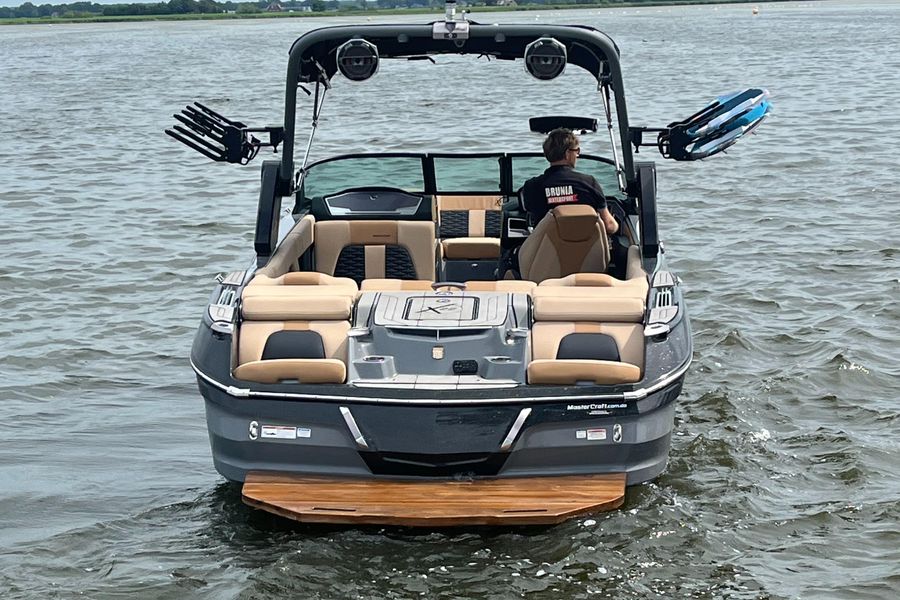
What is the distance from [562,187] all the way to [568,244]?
510mm

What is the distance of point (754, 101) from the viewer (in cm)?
774

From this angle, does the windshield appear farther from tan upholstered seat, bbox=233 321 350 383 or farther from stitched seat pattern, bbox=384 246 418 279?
tan upholstered seat, bbox=233 321 350 383

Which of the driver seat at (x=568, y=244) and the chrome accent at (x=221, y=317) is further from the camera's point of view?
the driver seat at (x=568, y=244)

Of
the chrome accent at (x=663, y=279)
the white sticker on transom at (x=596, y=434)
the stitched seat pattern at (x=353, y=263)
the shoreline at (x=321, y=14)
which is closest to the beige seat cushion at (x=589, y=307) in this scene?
the chrome accent at (x=663, y=279)

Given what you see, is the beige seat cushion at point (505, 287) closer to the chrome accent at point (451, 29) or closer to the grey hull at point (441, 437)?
the grey hull at point (441, 437)

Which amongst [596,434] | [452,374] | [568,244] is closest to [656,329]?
[596,434]

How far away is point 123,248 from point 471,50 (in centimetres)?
688

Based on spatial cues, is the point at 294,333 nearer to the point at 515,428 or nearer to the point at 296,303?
the point at 296,303

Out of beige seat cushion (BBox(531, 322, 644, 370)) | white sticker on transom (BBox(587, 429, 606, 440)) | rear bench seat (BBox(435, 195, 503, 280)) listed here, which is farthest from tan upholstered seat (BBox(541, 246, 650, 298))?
rear bench seat (BBox(435, 195, 503, 280))

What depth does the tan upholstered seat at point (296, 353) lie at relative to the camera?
5.91 metres

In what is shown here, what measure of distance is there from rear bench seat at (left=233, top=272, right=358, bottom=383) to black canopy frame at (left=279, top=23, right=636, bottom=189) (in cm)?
141

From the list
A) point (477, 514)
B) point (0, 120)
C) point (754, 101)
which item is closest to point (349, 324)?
point (477, 514)

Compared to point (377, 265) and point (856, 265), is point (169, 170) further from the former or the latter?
point (377, 265)

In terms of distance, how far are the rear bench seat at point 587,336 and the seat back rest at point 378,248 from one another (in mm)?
1352
